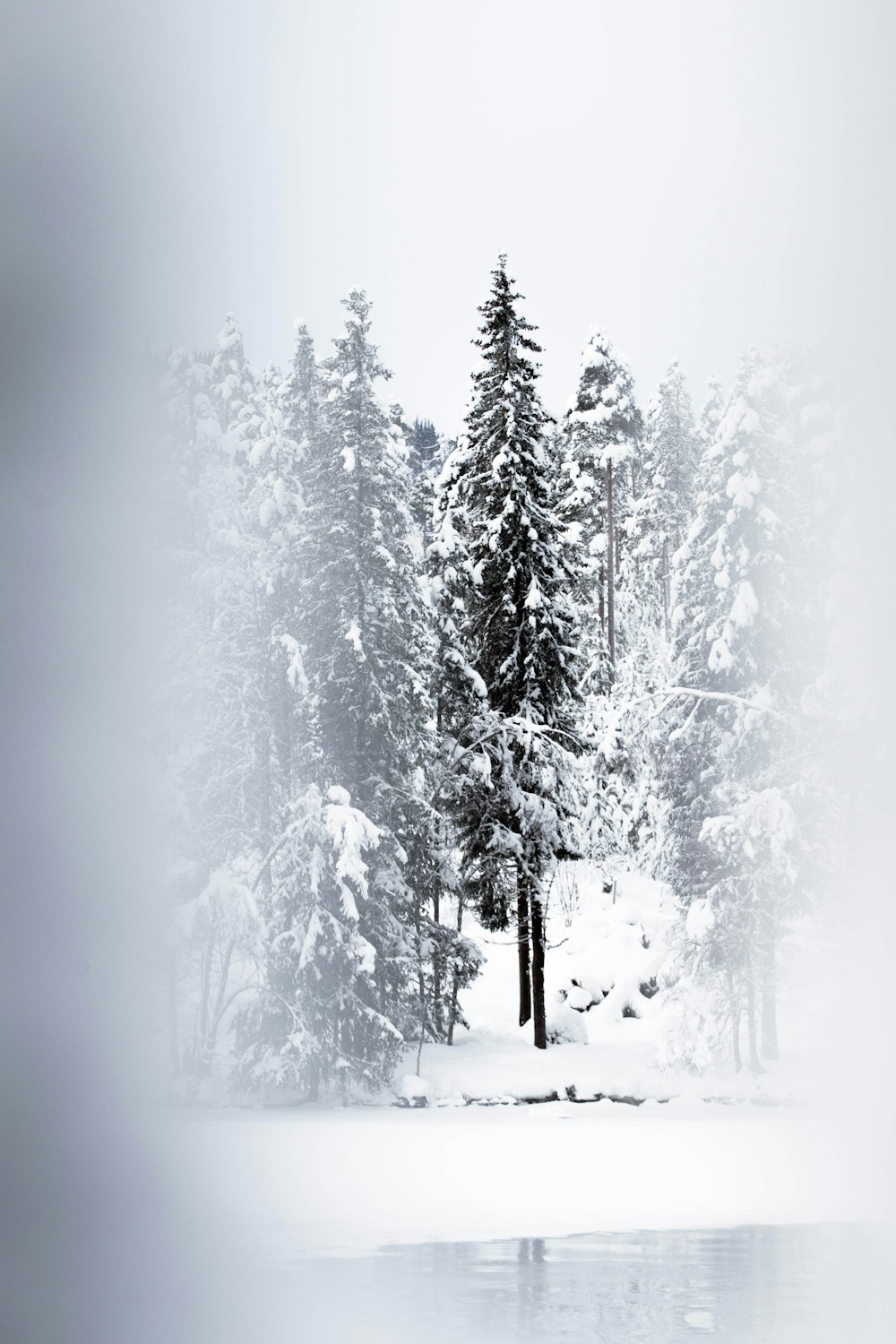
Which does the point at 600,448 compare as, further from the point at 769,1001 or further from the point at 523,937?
the point at 769,1001

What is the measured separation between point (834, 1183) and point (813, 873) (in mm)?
5655

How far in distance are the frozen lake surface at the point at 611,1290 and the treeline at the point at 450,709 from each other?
5834 millimetres

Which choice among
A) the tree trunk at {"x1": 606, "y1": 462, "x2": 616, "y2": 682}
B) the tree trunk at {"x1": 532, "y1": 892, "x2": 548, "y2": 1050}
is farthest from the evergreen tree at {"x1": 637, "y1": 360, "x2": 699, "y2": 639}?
the tree trunk at {"x1": 532, "y1": 892, "x2": 548, "y2": 1050}

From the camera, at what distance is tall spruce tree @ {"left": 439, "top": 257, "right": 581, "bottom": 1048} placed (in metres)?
18.1

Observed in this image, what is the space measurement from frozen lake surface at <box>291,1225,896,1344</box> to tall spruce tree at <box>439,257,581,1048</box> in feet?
29.9

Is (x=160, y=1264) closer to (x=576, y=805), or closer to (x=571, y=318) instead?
(x=576, y=805)

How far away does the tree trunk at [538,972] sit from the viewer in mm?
18078

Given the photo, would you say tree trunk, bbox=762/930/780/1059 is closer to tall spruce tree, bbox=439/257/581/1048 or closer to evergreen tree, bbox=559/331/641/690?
tall spruce tree, bbox=439/257/581/1048

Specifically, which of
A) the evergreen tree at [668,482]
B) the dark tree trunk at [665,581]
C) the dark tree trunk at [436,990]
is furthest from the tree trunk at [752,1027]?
the dark tree trunk at [665,581]

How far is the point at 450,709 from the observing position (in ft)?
62.1

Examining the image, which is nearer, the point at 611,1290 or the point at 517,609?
the point at 611,1290

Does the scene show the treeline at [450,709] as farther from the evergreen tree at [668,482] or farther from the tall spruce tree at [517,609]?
the evergreen tree at [668,482]

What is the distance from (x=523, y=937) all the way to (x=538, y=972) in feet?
2.00

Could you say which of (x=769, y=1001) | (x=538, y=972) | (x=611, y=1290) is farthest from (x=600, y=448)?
(x=611, y=1290)
